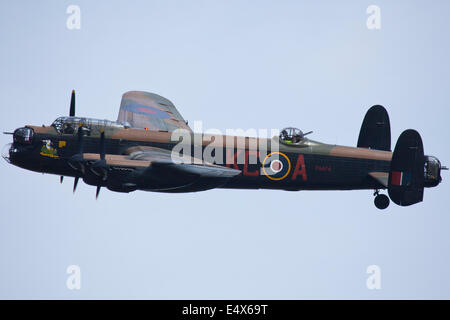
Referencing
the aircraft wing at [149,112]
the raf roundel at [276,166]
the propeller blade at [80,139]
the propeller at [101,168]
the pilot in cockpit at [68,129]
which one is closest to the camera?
the propeller at [101,168]

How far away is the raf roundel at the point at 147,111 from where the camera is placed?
113 feet

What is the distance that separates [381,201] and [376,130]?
125 inches

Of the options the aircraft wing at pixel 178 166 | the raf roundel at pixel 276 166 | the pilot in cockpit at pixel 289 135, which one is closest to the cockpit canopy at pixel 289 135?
the pilot in cockpit at pixel 289 135

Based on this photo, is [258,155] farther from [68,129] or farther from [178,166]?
[68,129]

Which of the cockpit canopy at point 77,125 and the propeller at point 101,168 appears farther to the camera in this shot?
the cockpit canopy at point 77,125

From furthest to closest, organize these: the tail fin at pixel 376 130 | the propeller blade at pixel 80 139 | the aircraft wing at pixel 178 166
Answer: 1. the tail fin at pixel 376 130
2. the propeller blade at pixel 80 139
3. the aircraft wing at pixel 178 166

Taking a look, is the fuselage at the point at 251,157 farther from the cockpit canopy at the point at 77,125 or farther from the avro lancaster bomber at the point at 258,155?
the cockpit canopy at the point at 77,125

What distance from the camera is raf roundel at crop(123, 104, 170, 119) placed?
113 feet

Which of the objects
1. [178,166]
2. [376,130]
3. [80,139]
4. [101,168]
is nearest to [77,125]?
[80,139]

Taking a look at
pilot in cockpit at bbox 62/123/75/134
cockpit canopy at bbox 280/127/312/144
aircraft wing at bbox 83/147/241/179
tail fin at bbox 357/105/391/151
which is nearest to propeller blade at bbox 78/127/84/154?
pilot in cockpit at bbox 62/123/75/134

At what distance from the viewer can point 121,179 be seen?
25.2 m

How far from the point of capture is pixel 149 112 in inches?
1364

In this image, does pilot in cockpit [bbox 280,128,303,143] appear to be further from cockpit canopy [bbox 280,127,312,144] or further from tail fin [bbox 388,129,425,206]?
tail fin [bbox 388,129,425,206]

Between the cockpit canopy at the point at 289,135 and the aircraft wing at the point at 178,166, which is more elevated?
the cockpit canopy at the point at 289,135
